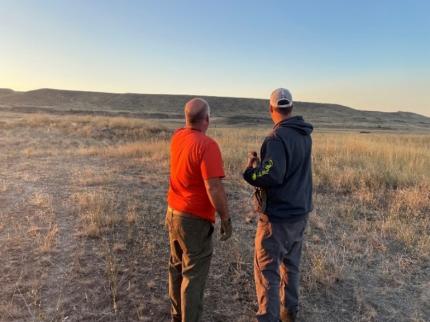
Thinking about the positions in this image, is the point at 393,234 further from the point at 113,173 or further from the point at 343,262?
the point at 113,173

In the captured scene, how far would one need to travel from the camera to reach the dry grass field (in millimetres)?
3902

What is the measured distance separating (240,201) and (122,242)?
2.80 m

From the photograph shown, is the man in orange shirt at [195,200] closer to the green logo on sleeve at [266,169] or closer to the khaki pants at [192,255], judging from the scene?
the khaki pants at [192,255]

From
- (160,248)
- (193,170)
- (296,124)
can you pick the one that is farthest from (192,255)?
(160,248)

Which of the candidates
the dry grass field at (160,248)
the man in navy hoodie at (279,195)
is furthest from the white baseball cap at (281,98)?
the dry grass field at (160,248)

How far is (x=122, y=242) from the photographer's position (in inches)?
205

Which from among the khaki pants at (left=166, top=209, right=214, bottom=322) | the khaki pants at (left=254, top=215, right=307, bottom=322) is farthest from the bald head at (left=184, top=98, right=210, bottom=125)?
the khaki pants at (left=254, top=215, right=307, bottom=322)

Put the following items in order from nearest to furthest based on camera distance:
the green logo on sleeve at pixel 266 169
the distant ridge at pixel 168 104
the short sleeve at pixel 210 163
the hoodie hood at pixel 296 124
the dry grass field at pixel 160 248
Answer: the short sleeve at pixel 210 163, the green logo on sleeve at pixel 266 169, the hoodie hood at pixel 296 124, the dry grass field at pixel 160 248, the distant ridge at pixel 168 104

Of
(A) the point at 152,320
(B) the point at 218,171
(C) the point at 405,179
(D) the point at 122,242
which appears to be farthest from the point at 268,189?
(C) the point at 405,179

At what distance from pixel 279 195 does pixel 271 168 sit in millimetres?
301

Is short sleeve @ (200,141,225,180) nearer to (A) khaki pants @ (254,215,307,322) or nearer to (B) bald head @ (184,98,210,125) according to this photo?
(B) bald head @ (184,98,210,125)

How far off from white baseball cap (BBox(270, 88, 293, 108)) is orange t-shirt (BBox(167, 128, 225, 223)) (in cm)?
63

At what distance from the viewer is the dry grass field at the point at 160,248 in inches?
154

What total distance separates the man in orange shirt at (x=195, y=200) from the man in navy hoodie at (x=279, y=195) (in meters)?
0.34
